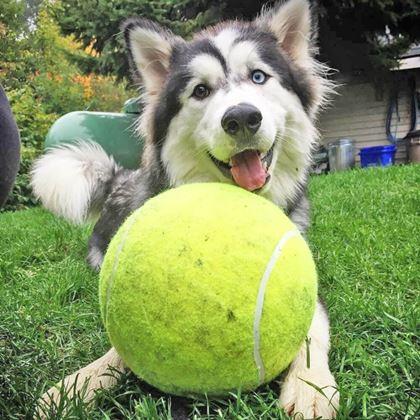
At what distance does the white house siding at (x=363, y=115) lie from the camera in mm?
12516

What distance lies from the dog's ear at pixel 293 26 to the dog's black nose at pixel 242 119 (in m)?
0.85

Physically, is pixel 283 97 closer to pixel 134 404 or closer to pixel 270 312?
pixel 270 312

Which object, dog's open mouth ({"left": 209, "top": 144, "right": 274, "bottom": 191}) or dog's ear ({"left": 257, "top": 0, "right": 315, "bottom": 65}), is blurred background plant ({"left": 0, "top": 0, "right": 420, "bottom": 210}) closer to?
dog's ear ({"left": 257, "top": 0, "right": 315, "bottom": 65})

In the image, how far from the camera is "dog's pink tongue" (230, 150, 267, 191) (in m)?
2.12

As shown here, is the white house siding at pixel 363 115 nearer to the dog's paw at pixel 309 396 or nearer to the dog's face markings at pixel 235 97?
the dog's face markings at pixel 235 97

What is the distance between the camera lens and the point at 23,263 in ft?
11.4

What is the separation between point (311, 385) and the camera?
1.32m

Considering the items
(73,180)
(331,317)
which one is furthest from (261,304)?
(73,180)

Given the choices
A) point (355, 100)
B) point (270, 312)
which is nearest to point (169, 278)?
point (270, 312)

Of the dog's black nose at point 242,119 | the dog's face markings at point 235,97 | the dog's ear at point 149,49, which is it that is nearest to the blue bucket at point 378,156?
the dog's face markings at point 235,97

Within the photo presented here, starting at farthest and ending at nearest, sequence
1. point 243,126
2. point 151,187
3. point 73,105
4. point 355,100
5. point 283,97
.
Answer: point 73,105 → point 355,100 → point 151,187 → point 283,97 → point 243,126

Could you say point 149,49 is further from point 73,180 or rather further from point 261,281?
point 261,281

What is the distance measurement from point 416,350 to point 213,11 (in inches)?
331

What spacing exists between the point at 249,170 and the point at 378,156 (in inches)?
398
